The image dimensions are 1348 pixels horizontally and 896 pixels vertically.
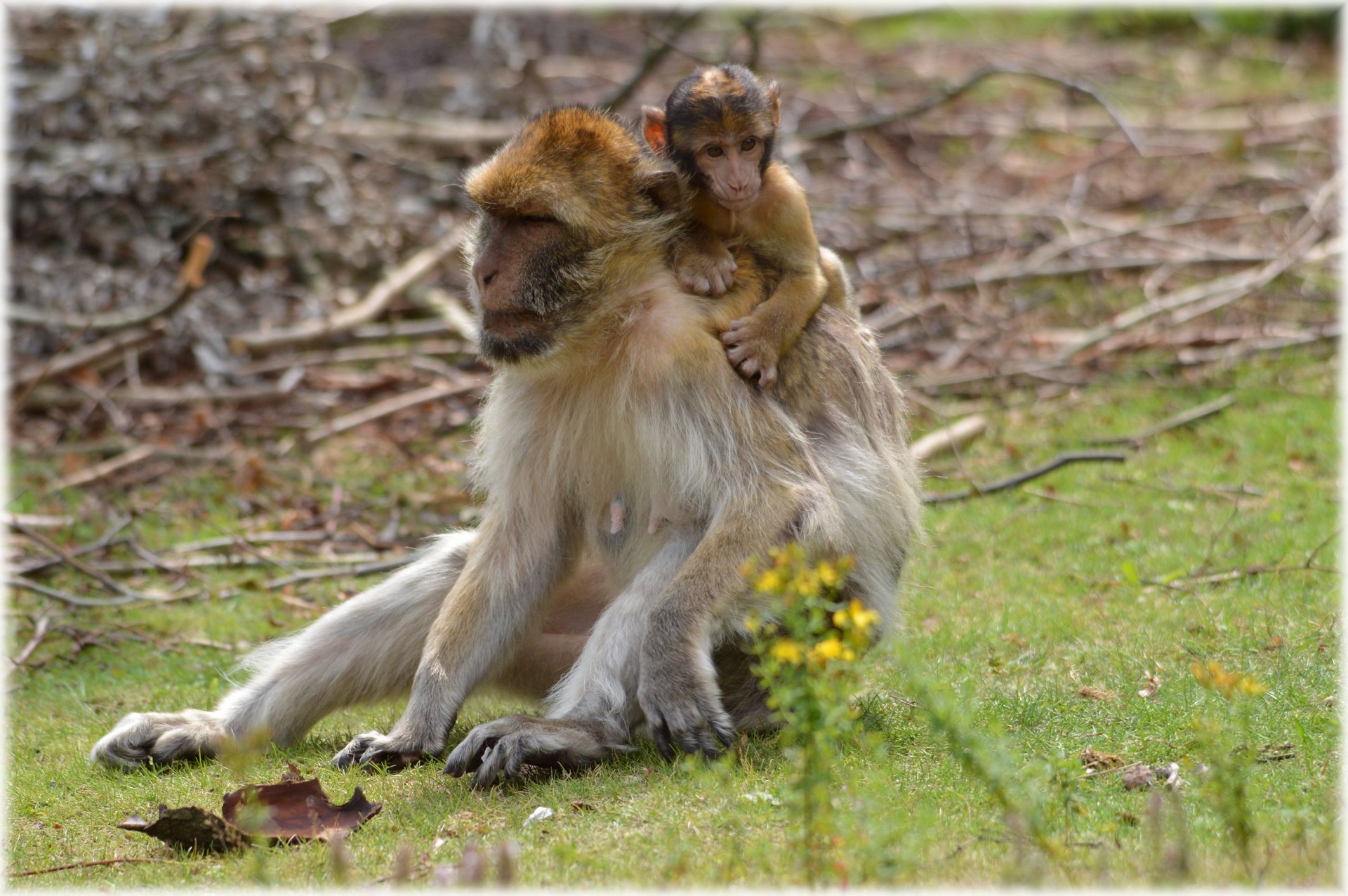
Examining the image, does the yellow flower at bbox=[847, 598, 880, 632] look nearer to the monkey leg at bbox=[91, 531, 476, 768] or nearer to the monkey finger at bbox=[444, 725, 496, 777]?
the monkey finger at bbox=[444, 725, 496, 777]

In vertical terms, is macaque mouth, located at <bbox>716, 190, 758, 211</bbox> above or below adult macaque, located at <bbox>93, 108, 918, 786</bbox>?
above

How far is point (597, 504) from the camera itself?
5660 mm

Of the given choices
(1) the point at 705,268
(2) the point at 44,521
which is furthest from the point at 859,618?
(2) the point at 44,521

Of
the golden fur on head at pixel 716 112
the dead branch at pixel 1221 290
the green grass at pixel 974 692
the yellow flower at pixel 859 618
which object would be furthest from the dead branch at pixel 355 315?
the yellow flower at pixel 859 618

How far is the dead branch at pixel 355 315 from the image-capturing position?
1124cm

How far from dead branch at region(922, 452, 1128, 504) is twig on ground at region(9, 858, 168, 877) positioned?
5068 millimetres

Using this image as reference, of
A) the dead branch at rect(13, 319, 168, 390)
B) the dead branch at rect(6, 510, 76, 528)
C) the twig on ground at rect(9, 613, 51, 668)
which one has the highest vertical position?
the dead branch at rect(13, 319, 168, 390)

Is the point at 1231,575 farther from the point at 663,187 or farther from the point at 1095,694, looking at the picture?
the point at 663,187

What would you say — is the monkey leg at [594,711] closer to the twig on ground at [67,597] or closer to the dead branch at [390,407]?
the twig on ground at [67,597]

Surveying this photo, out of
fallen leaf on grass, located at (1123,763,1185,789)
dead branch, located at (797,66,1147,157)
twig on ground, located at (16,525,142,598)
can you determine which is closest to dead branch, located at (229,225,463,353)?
twig on ground, located at (16,525,142,598)

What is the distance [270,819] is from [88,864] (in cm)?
55

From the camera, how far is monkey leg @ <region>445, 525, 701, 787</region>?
191 inches

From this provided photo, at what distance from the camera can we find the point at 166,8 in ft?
37.5

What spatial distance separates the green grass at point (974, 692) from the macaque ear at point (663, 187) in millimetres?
1850
